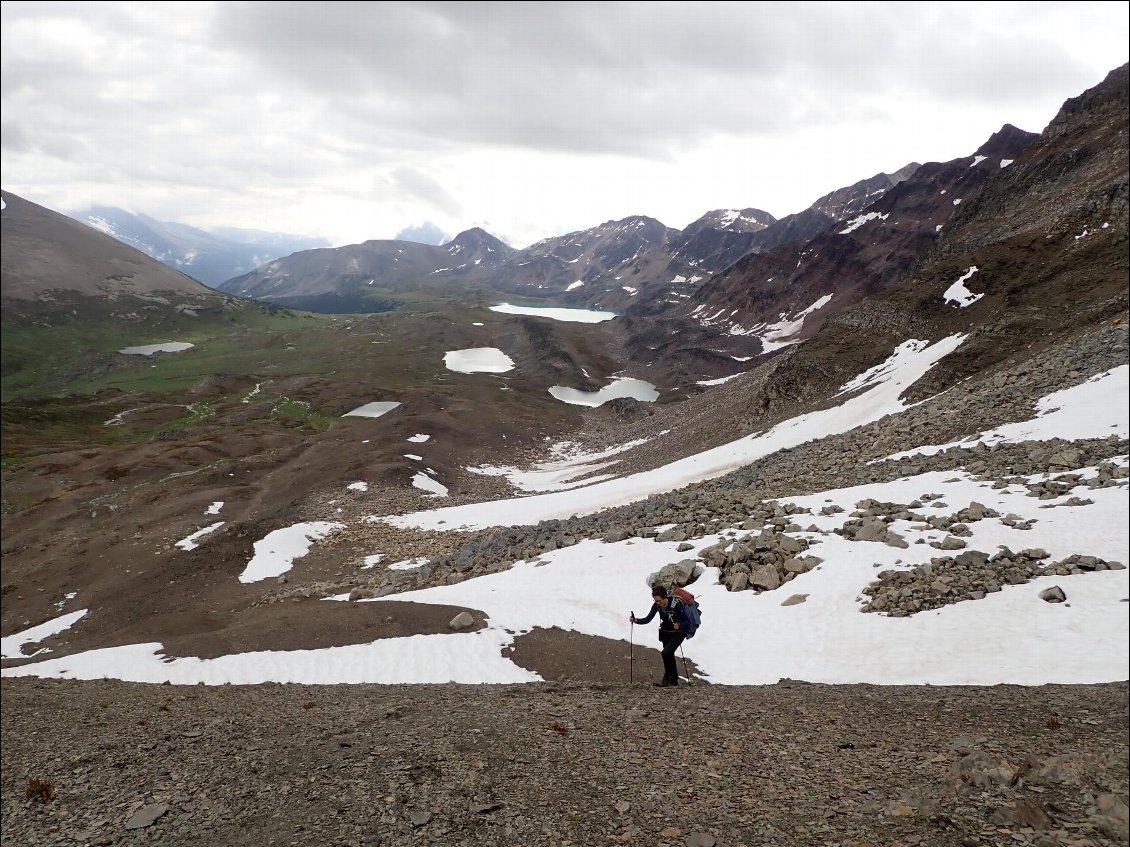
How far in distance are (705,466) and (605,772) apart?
35.0 meters

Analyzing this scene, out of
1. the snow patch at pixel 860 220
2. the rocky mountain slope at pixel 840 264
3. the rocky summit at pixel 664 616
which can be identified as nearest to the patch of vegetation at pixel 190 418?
the rocky summit at pixel 664 616

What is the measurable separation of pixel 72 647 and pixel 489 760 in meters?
29.3

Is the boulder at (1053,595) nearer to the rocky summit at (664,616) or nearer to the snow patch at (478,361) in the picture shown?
the rocky summit at (664,616)

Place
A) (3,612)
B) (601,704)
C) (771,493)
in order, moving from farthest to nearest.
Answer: (3,612) < (771,493) < (601,704)

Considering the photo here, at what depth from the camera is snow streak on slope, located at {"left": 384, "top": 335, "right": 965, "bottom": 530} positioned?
1556 inches

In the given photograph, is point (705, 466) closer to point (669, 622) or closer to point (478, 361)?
point (669, 622)

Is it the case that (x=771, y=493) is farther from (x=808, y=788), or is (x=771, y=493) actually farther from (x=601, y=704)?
(x=808, y=788)

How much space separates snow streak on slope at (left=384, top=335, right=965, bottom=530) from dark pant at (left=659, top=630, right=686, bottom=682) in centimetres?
2454

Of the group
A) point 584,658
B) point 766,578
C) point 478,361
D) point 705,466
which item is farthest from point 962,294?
point 478,361

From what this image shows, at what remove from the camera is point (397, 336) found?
178m

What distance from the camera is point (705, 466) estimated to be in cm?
4256

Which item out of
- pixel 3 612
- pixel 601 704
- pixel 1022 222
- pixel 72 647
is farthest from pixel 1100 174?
pixel 3 612

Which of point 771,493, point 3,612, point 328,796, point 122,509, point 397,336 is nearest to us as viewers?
point 328,796

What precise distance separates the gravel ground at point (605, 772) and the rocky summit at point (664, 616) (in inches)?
2.7
